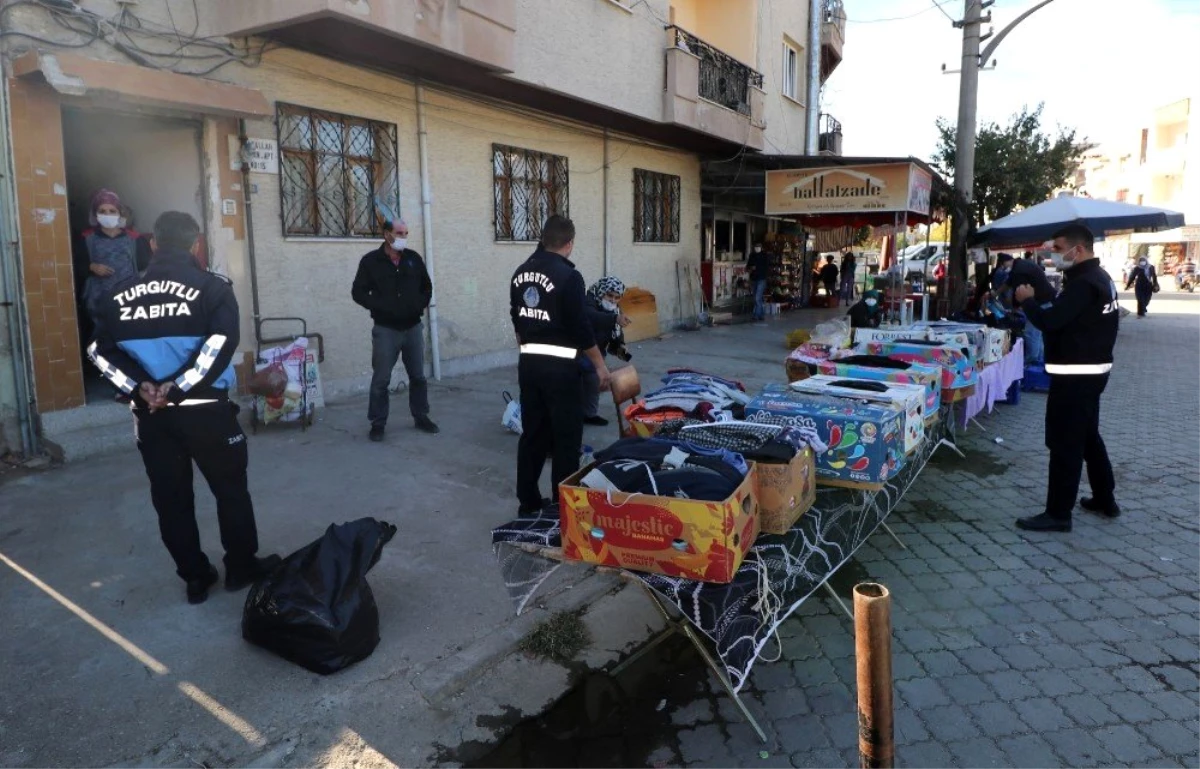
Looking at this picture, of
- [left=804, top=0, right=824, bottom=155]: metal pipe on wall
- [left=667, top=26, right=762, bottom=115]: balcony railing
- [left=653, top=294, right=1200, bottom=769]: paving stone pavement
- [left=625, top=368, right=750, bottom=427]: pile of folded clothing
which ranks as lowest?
[left=653, top=294, right=1200, bottom=769]: paving stone pavement

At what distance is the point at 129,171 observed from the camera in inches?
302

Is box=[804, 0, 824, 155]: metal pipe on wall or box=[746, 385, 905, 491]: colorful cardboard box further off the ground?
box=[804, 0, 824, 155]: metal pipe on wall

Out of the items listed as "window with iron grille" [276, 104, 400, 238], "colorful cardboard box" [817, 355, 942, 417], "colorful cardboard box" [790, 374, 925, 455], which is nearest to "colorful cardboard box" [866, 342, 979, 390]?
"colorful cardboard box" [817, 355, 942, 417]

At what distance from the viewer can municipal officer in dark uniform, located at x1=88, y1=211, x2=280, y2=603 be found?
3.54m

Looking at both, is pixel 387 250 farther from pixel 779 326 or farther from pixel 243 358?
pixel 779 326

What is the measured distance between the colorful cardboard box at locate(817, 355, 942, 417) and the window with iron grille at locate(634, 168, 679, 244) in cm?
885

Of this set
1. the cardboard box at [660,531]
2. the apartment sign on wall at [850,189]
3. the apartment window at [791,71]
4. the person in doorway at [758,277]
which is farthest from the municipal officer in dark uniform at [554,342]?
the apartment window at [791,71]

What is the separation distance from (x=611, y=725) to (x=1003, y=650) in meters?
1.94

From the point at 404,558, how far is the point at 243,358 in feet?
12.9

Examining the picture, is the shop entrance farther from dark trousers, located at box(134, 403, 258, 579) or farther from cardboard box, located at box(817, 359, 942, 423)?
cardboard box, located at box(817, 359, 942, 423)

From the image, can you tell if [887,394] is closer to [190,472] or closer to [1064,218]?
[190,472]

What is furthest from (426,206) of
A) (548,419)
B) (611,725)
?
(611,725)

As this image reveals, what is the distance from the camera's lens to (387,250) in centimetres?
668

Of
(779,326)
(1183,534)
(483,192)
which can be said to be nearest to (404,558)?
(1183,534)
